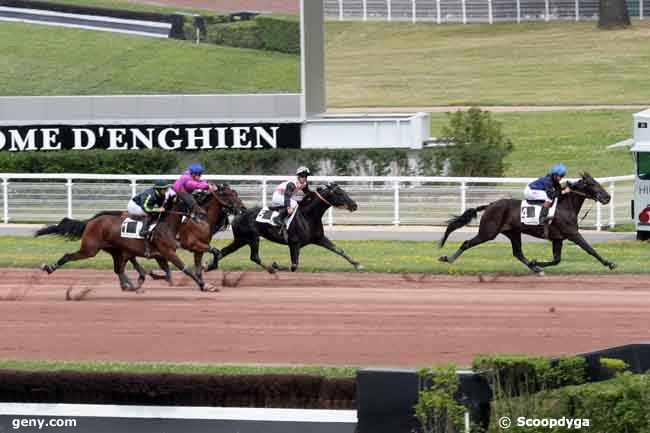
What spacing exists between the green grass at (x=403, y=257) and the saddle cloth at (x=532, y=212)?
0.76m

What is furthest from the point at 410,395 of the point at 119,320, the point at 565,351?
the point at 119,320

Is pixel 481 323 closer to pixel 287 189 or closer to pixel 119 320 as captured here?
pixel 119 320

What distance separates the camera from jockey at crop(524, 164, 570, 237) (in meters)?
18.3

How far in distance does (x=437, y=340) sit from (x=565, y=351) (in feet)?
4.47

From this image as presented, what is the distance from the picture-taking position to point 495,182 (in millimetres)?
23750

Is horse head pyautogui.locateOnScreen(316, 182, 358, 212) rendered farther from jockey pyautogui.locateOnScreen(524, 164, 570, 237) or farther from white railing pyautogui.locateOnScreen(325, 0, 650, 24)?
white railing pyautogui.locateOnScreen(325, 0, 650, 24)

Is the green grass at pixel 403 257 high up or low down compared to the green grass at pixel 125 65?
down

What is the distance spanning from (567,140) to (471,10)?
18.1m

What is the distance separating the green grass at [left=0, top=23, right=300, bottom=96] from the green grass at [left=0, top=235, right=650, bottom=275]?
187 inches

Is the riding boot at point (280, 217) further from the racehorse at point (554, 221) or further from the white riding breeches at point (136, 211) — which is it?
Answer: the white riding breeches at point (136, 211)

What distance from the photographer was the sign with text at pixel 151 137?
26906 mm

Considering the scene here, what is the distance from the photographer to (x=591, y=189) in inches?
720

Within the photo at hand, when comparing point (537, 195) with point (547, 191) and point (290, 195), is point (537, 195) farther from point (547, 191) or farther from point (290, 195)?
point (290, 195)

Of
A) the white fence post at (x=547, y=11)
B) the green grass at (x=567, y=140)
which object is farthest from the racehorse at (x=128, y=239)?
the white fence post at (x=547, y=11)
